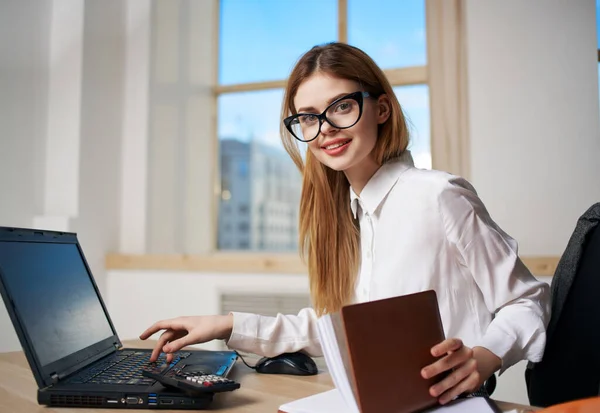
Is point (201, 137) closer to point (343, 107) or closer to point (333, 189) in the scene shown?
point (333, 189)

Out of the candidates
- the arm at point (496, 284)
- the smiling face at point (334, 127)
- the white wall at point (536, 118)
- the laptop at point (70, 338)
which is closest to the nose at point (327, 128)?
the smiling face at point (334, 127)

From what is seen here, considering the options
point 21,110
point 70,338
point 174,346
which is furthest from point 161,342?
point 21,110

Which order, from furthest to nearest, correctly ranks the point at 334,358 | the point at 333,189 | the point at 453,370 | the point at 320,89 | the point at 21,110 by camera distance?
the point at 21,110, the point at 333,189, the point at 320,89, the point at 453,370, the point at 334,358

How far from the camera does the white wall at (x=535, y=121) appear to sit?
2.25 m

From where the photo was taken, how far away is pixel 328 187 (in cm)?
130

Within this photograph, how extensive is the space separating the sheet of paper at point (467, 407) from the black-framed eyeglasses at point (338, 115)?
57 centimetres

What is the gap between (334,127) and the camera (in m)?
1.11

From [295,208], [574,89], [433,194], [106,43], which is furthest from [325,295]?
[106,43]

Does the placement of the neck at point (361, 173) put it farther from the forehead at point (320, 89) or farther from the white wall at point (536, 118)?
the white wall at point (536, 118)

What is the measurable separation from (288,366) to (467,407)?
0.43m

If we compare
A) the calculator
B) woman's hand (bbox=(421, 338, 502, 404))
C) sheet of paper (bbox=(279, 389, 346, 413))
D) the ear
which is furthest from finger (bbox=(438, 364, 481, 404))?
the ear

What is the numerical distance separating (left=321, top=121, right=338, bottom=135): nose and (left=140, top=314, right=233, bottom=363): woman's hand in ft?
1.40

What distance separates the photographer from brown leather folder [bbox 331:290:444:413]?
0.63 meters

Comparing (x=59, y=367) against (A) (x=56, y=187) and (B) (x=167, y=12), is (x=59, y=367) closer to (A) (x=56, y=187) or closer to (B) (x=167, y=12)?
(A) (x=56, y=187)
